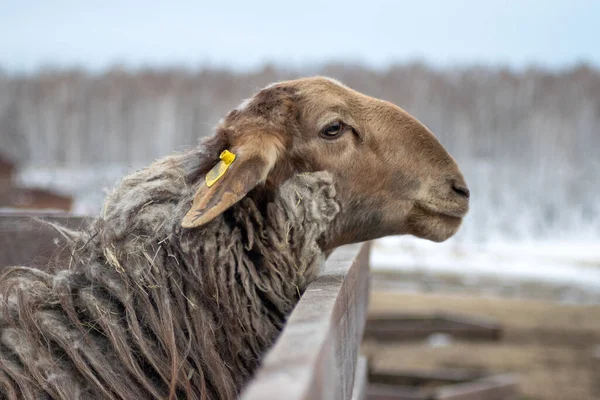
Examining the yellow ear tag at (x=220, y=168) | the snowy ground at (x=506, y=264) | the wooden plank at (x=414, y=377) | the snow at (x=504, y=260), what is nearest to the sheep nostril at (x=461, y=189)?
the yellow ear tag at (x=220, y=168)

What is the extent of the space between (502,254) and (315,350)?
19.8 m

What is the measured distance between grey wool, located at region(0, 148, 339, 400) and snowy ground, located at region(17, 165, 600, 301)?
26.8 ft

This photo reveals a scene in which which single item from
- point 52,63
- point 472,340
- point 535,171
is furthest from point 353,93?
point 52,63

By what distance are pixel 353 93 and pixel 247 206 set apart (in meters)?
0.82

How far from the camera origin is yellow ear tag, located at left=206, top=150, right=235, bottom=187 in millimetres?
2322

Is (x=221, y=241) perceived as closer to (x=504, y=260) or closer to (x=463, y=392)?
(x=463, y=392)

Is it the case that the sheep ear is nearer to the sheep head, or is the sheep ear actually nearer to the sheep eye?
the sheep head

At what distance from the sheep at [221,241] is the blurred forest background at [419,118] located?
2372cm

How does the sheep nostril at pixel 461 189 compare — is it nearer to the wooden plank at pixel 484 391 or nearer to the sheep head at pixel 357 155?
the sheep head at pixel 357 155

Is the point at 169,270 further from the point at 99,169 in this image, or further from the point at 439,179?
the point at 99,169

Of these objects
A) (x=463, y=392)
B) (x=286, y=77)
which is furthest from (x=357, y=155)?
(x=286, y=77)

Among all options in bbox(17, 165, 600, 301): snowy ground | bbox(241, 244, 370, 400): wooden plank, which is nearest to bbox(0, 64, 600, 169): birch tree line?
bbox(17, 165, 600, 301): snowy ground

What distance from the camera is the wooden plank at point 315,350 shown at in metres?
1.04

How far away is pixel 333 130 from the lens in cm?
280
